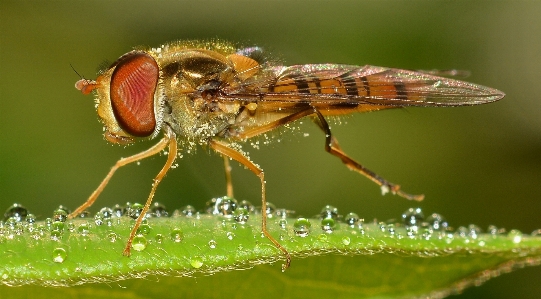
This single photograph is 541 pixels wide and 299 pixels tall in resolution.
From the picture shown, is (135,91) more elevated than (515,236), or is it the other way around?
(135,91)

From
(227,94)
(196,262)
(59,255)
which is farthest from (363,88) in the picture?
(59,255)

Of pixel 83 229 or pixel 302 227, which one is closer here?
pixel 83 229

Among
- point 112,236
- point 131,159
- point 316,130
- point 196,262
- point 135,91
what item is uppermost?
point 316,130

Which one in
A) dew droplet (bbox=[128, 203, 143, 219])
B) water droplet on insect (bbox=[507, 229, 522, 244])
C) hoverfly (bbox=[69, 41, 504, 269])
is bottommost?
water droplet on insect (bbox=[507, 229, 522, 244])

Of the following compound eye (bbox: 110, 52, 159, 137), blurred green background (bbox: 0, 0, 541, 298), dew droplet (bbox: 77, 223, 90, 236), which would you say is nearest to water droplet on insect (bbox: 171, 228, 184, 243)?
dew droplet (bbox: 77, 223, 90, 236)

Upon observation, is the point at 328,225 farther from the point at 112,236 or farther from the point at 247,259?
the point at 112,236

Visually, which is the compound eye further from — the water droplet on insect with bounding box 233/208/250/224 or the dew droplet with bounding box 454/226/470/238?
the dew droplet with bounding box 454/226/470/238

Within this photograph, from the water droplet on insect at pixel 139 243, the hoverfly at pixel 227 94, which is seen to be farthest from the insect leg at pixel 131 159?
the water droplet on insect at pixel 139 243
